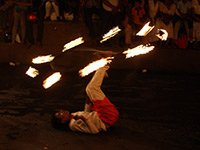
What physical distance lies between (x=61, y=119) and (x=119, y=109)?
1474 millimetres

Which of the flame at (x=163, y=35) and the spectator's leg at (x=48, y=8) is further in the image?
the spectator's leg at (x=48, y=8)

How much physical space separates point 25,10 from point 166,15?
4139 millimetres

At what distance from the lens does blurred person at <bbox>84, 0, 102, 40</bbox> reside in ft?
35.3

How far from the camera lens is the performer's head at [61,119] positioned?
570 centimetres

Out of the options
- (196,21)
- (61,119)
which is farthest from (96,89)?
(196,21)

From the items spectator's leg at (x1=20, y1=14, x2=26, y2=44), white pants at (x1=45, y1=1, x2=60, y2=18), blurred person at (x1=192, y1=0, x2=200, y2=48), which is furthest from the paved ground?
white pants at (x1=45, y1=1, x2=60, y2=18)

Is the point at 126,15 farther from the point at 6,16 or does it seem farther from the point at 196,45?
the point at 6,16

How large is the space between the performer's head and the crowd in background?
5.16m

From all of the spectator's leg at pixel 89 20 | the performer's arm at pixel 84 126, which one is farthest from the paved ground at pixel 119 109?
the spectator's leg at pixel 89 20

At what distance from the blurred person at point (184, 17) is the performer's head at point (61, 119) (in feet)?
20.0

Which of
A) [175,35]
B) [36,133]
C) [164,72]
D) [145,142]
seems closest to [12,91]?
[36,133]

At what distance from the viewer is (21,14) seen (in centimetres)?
1120

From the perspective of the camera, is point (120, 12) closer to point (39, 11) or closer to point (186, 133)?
point (39, 11)

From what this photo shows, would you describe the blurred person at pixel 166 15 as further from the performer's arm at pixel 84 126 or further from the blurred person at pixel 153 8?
the performer's arm at pixel 84 126
